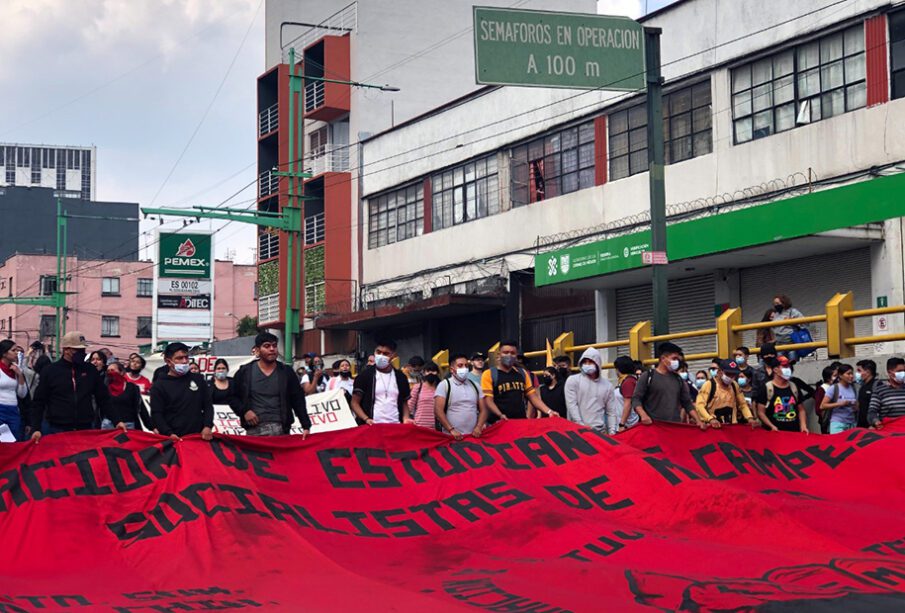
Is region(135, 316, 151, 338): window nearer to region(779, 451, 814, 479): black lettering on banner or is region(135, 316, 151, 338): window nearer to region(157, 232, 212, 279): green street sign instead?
region(157, 232, 212, 279): green street sign

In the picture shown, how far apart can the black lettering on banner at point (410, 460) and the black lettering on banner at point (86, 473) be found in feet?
9.29

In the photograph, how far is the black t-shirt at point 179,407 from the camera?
39.5ft

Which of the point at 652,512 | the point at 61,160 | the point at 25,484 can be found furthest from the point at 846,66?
the point at 61,160

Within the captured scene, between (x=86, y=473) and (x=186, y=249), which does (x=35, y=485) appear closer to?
(x=86, y=473)

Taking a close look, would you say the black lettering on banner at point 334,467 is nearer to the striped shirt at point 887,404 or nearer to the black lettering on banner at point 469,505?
the black lettering on banner at point 469,505

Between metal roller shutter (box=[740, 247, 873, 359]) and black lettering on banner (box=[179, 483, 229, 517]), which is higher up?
metal roller shutter (box=[740, 247, 873, 359])

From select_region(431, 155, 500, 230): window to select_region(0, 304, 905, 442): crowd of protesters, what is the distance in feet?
61.7

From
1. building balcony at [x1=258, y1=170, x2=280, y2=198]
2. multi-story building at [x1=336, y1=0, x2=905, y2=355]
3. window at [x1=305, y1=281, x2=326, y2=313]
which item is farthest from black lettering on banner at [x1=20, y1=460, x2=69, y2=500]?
building balcony at [x1=258, y1=170, x2=280, y2=198]

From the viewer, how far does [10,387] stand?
517 inches

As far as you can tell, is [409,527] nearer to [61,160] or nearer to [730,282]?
[730,282]

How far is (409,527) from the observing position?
1130 centimetres

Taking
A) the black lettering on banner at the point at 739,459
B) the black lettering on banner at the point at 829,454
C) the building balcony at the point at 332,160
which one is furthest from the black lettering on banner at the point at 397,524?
the building balcony at the point at 332,160

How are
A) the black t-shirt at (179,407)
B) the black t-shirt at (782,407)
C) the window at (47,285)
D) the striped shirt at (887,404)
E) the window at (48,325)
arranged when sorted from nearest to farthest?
the black t-shirt at (179,407) < the striped shirt at (887,404) < the black t-shirt at (782,407) < the window at (47,285) < the window at (48,325)

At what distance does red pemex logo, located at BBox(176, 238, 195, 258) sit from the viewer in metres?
39.3
